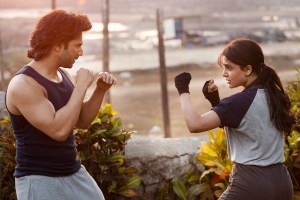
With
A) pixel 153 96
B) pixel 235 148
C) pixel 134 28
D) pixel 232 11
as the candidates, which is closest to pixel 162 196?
pixel 235 148

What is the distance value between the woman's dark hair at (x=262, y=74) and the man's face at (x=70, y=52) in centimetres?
87

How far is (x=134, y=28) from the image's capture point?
1380 inches

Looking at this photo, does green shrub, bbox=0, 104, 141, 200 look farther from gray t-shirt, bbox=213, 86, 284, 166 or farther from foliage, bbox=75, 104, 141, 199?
gray t-shirt, bbox=213, 86, 284, 166

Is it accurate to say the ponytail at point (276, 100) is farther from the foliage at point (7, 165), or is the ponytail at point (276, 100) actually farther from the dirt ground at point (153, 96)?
the dirt ground at point (153, 96)

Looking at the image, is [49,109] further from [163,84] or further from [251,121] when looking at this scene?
[163,84]

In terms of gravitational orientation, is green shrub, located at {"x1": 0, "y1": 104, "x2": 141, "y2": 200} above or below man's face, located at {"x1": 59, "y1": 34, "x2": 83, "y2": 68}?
below

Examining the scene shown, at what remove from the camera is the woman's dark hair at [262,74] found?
127 inches

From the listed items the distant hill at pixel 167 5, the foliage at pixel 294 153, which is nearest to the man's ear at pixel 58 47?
the foliage at pixel 294 153

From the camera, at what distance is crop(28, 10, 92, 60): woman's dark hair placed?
291 centimetres

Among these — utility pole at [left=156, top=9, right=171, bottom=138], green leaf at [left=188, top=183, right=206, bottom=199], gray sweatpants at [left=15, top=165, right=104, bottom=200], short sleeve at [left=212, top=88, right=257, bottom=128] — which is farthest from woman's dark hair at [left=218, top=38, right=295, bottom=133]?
utility pole at [left=156, top=9, right=171, bottom=138]

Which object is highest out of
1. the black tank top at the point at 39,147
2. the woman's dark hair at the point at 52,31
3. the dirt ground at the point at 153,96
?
the woman's dark hair at the point at 52,31

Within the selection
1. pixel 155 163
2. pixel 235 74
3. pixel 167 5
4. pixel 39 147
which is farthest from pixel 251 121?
pixel 167 5

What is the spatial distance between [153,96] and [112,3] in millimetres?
26435

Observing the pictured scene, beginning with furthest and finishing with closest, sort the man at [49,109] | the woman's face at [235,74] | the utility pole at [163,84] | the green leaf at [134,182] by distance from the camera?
1. the utility pole at [163,84]
2. the green leaf at [134,182]
3. the woman's face at [235,74]
4. the man at [49,109]
